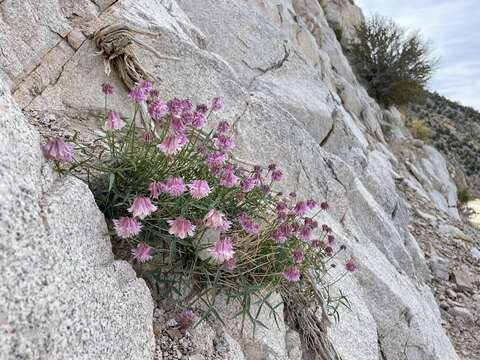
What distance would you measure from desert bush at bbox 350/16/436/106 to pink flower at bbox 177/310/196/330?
16106mm

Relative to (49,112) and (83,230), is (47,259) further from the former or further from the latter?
(49,112)

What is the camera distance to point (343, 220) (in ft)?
15.8

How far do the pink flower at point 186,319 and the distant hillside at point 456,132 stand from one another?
17.1 metres

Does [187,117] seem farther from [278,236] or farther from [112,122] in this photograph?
[278,236]

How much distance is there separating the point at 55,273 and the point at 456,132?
1171 inches

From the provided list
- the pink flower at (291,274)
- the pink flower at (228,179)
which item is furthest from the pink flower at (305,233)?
the pink flower at (228,179)

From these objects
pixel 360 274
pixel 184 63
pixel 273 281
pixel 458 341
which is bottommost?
pixel 458 341

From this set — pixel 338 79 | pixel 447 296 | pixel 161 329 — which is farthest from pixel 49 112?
pixel 338 79

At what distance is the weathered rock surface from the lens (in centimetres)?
124

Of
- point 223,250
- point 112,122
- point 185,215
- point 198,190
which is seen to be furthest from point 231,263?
point 112,122

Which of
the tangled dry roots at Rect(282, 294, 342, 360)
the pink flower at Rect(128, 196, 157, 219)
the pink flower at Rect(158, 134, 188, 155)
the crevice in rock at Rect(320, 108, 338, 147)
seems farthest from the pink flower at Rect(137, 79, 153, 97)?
the crevice in rock at Rect(320, 108, 338, 147)

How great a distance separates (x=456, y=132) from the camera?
27172mm

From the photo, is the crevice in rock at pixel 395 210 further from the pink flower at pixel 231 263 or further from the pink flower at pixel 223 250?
the pink flower at pixel 223 250

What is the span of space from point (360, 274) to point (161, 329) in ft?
9.12
